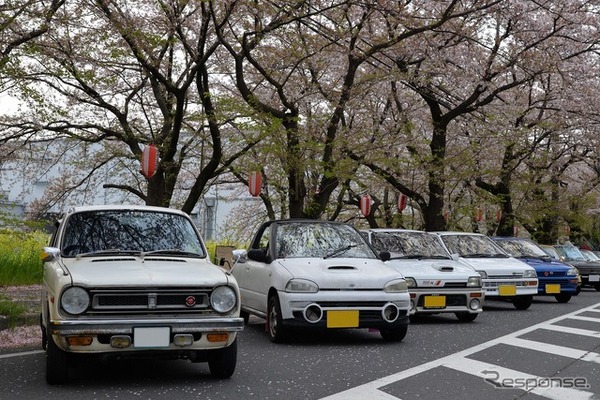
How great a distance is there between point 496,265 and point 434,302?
3529 millimetres

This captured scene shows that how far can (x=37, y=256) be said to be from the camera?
17688 mm

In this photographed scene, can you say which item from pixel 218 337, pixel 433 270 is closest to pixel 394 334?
pixel 433 270

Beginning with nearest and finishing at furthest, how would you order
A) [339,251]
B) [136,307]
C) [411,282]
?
[136,307]
[339,251]
[411,282]

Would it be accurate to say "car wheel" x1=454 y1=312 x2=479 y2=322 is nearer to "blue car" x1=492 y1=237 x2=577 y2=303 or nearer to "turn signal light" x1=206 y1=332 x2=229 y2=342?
"blue car" x1=492 y1=237 x2=577 y2=303

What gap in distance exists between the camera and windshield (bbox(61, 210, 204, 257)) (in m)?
7.05

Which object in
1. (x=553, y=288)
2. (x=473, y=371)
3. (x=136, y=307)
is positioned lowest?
(x=473, y=371)

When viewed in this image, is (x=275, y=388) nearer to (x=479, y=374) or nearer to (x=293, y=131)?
(x=479, y=374)

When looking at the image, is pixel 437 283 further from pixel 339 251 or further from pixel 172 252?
pixel 172 252

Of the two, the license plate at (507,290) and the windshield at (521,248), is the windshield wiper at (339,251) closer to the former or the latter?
the license plate at (507,290)

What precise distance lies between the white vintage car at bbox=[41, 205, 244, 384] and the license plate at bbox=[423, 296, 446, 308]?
18.0 feet

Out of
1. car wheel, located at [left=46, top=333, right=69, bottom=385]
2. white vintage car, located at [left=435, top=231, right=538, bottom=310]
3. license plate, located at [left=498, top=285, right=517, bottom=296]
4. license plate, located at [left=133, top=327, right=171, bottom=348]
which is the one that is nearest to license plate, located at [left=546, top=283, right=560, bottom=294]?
white vintage car, located at [left=435, top=231, right=538, bottom=310]

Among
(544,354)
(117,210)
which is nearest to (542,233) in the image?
(544,354)

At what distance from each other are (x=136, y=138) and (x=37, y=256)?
3858mm

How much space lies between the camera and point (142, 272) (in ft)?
20.6
